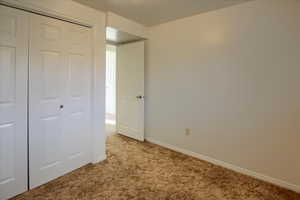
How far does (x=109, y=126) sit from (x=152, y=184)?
273 cm

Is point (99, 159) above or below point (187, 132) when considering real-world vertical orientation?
below

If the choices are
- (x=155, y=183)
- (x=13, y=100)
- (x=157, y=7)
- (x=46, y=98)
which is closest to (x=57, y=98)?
(x=46, y=98)

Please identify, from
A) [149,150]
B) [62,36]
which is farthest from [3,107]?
Result: [149,150]

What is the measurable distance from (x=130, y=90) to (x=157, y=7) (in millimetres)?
1700

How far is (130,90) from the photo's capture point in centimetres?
372

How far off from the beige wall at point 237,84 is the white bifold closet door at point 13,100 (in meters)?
2.09

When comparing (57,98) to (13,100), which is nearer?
(13,100)

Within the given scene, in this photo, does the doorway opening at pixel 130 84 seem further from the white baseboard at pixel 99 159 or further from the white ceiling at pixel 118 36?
the white baseboard at pixel 99 159

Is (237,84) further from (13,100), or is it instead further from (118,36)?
(13,100)

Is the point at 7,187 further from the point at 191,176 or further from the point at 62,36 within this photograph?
the point at 191,176

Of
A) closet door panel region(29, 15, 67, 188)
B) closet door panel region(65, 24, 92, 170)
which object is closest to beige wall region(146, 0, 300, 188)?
closet door panel region(65, 24, 92, 170)

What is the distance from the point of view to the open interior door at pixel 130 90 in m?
3.51

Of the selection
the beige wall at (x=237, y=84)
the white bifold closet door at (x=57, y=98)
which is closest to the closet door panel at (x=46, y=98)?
the white bifold closet door at (x=57, y=98)

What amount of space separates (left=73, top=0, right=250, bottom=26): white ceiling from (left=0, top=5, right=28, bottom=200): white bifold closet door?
81cm
